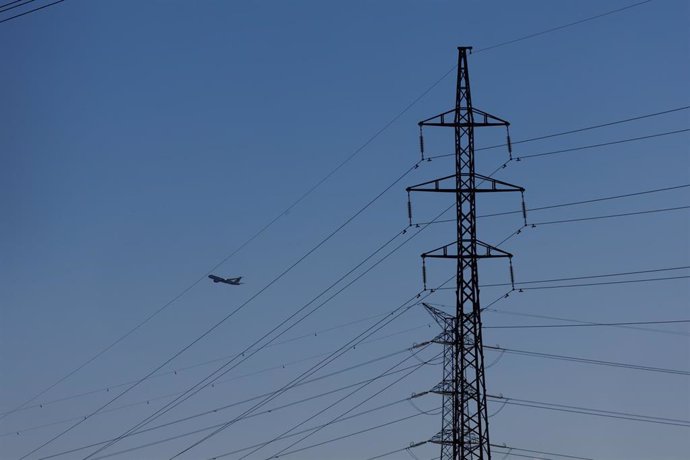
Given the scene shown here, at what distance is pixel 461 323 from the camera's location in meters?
54.0

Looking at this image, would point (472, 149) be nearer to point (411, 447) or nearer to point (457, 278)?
point (457, 278)

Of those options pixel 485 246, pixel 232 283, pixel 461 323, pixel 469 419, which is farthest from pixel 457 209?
pixel 232 283

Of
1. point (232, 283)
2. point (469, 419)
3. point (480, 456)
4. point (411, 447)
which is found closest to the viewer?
point (480, 456)

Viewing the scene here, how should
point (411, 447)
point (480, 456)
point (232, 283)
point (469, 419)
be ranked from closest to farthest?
point (480, 456) < point (469, 419) < point (411, 447) < point (232, 283)

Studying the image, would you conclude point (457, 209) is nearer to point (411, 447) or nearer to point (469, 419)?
point (469, 419)

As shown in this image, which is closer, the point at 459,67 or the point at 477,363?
the point at 477,363

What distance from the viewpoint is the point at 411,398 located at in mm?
80375

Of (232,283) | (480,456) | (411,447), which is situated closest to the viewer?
(480,456)

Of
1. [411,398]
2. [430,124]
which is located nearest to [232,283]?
[411,398]

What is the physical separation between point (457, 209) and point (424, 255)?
285cm

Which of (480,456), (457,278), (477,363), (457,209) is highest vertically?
(457,209)

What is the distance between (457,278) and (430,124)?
28.6ft

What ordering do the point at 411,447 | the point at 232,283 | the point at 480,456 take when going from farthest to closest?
the point at 232,283
the point at 411,447
the point at 480,456

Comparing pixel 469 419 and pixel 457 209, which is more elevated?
pixel 457 209
